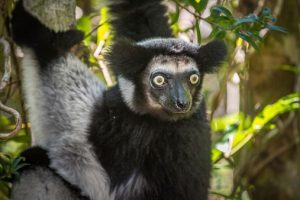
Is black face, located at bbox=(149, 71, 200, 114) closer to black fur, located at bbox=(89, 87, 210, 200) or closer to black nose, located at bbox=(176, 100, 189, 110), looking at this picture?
black nose, located at bbox=(176, 100, 189, 110)

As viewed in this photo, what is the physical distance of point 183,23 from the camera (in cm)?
584

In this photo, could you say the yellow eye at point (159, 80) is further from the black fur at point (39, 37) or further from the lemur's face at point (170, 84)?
the black fur at point (39, 37)

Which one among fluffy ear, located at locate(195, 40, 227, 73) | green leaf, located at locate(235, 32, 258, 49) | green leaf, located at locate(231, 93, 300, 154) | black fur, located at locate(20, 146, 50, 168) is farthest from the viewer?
green leaf, located at locate(231, 93, 300, 154)

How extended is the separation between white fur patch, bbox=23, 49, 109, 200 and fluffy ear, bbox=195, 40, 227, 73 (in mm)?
760

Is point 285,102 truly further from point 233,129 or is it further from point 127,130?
point 127,130

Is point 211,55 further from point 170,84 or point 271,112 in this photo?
point 271,112

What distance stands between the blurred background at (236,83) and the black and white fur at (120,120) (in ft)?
0.55

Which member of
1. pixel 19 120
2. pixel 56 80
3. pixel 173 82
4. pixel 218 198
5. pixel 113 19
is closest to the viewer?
pixel 19 120

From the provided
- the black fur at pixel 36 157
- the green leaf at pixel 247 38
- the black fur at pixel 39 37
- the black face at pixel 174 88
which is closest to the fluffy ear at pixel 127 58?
the black face at pixel 174 88

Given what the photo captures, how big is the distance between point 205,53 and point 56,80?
3.45 feet

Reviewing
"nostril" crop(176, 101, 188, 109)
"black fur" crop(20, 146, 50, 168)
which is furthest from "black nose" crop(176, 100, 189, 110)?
"black fur" crop(20, 146, 50, 168)

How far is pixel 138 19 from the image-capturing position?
458 centimetres

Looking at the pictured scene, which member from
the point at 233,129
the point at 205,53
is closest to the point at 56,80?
the point at 205,53

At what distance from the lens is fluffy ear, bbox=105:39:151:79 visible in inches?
155
